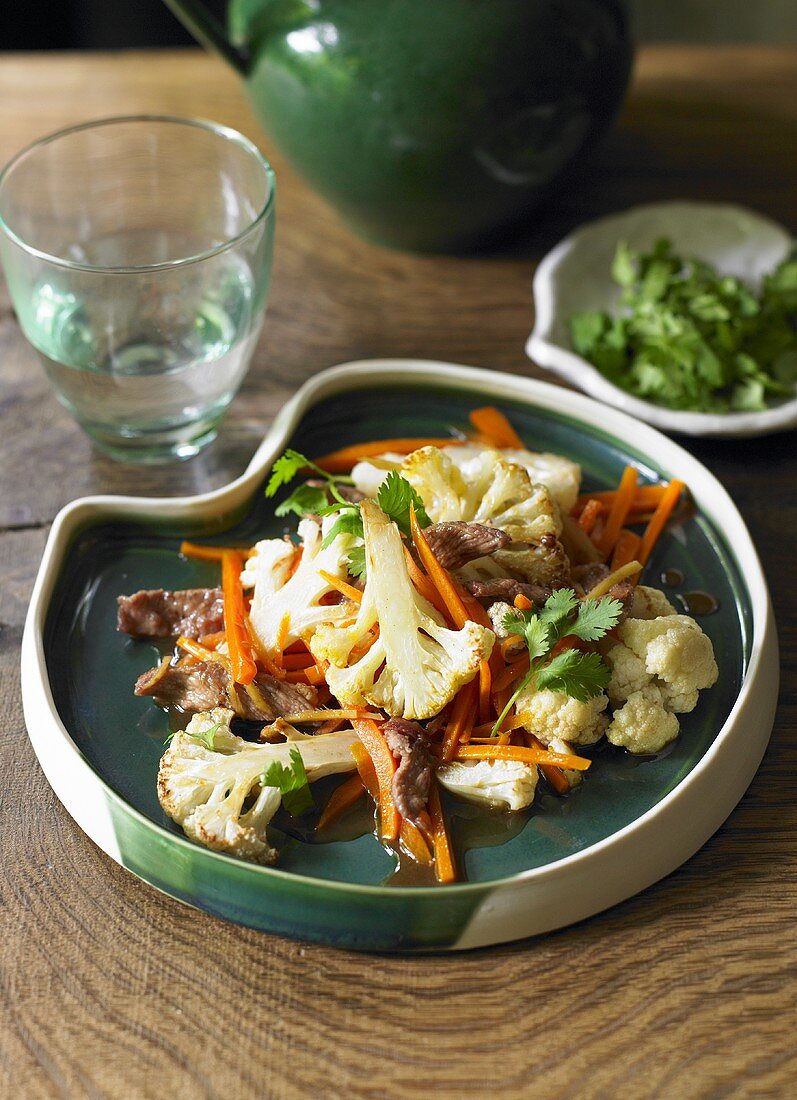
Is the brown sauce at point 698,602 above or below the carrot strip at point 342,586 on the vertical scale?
below

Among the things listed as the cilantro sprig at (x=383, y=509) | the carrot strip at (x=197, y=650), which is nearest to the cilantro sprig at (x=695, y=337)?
the cilantro sprig at (x=383, y=509)

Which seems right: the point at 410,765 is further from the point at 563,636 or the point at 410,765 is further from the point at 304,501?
the point at 304,501

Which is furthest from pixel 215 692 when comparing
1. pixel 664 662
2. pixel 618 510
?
pixel 618 510

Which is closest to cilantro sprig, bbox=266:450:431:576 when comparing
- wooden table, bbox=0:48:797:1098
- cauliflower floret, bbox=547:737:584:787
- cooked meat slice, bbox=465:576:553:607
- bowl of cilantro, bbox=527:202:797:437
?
cooked meat slice, bbox=465:576:553:607

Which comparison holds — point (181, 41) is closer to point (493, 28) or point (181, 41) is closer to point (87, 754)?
point (493, 28)

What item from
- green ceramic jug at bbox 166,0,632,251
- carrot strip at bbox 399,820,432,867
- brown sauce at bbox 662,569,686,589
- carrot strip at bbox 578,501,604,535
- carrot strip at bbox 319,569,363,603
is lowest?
carrot strip at bbox 399,820,432,867

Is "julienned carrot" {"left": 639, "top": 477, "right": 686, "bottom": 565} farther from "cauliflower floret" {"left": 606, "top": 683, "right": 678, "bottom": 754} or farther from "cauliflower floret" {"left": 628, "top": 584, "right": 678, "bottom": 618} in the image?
"cauliflower floret" {"left": 606, "top": 683, "right": 678, "bottom": 754}

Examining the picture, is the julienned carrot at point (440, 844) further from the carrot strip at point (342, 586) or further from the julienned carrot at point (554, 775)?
the carrot strip at point (342, 586)
